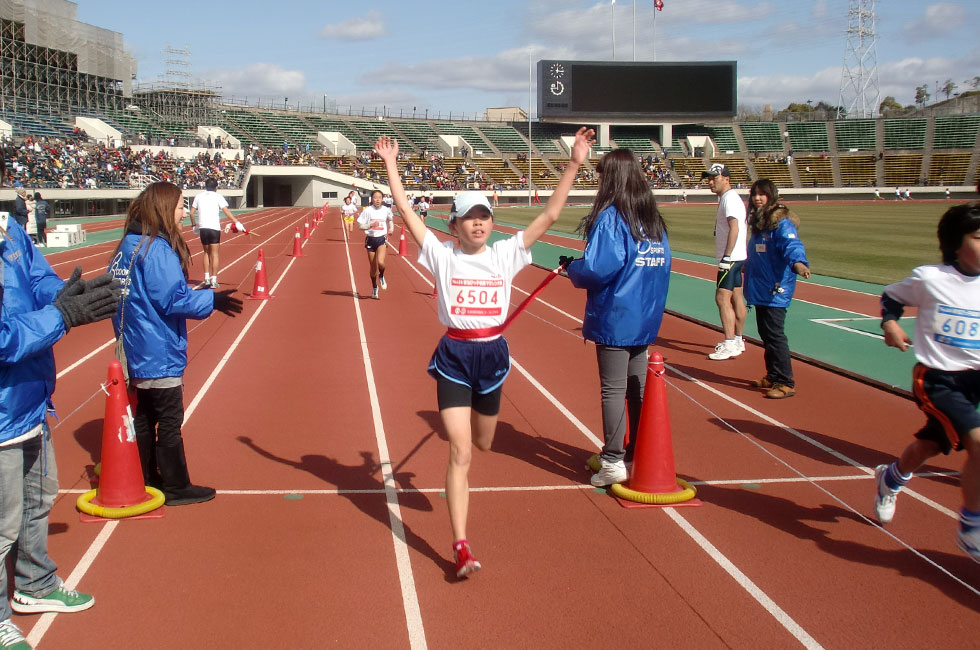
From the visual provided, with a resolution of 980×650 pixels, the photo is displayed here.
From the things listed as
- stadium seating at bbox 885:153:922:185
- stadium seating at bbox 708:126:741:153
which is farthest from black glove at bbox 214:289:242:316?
stadium seating at bbox 708:126:741:153

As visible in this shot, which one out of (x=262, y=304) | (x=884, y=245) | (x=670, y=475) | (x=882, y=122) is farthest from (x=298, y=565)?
(x=882, y=122)

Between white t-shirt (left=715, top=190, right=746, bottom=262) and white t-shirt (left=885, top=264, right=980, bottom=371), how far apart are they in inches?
194

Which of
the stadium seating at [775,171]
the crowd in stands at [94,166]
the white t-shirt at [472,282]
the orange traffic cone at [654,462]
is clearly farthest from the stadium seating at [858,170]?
the white t-shirt at [472,282]

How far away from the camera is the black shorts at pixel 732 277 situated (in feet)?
31.1

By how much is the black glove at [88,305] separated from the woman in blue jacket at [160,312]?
4.09 feet

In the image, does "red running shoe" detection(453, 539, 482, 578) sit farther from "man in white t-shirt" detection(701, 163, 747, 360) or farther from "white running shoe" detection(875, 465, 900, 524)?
"man in white t-shirt" detection(701, 163, 747, 360)

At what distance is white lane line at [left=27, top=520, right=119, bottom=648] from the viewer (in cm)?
366

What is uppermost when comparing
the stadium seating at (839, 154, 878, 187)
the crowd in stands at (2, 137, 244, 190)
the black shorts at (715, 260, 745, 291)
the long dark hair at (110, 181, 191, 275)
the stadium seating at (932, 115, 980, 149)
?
the stadium seating at (932, 115, 980, 149)

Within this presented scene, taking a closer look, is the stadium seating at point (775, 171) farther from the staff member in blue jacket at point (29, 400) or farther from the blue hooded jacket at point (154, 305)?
the staff member in blue jacket at point (29, 400)

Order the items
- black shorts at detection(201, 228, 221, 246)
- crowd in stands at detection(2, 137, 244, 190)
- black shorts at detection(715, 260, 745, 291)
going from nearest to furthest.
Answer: black shorts at detection(715, 260, 745, 291), black shorts at detection(201, 228, 221, 246), crowd in stands at detection(2, 137, 244, 190)

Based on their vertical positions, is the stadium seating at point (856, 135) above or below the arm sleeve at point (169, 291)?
above

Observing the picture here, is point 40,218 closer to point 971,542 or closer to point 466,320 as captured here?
point 466,320

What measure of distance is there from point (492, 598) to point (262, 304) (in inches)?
440

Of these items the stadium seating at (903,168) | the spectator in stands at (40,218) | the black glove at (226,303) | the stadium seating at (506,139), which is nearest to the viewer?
the black glove at (226,303)
